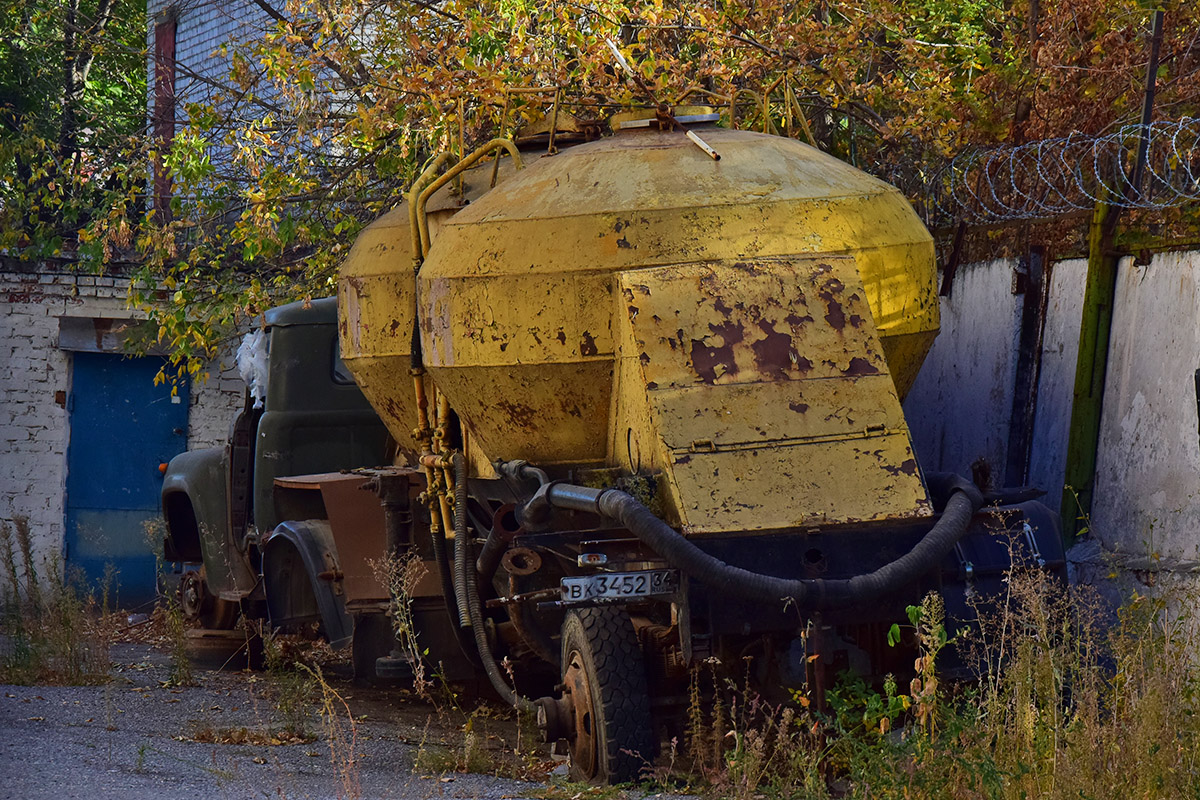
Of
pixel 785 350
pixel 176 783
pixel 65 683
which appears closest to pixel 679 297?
pixel 785 350

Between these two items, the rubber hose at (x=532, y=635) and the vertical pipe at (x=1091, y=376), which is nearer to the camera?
the rubber hose at (x=532, y=635)

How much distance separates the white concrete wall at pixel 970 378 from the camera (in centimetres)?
838

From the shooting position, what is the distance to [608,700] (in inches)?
211

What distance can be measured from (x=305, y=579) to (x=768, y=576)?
449cm

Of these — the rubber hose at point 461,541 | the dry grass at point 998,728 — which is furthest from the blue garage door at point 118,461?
the dry grass at point 998,728

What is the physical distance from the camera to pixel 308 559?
26.7ft

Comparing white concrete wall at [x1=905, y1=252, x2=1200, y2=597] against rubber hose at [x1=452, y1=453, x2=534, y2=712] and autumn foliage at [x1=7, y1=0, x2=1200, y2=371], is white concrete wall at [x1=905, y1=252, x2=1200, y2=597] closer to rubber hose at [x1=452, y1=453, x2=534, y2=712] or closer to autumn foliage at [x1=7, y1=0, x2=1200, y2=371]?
autumn foliage at [x1=7, y1=0, x2=1200, y2=371]

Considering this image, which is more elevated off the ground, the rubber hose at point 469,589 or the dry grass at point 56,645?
the rubber hose at point 469,589

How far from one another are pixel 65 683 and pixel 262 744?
2.30m

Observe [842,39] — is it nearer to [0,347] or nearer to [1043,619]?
[1043,619]

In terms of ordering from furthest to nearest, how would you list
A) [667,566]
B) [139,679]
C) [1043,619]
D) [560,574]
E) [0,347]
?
[0,347] → [139,679] → [560,574] → [667,566] → [1043,619]

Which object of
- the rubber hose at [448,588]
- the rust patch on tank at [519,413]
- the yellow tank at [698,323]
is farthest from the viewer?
the rubber hose at [448,588]

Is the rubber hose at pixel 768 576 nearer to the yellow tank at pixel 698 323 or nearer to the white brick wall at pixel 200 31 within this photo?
the yellow tank at pixel 698 323

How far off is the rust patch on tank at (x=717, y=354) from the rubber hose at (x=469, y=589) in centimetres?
159
